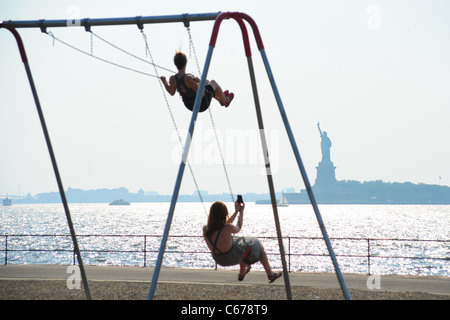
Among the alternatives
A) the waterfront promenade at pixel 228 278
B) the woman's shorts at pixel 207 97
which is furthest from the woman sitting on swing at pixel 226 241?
the waterfront promenade at pixel 228 278

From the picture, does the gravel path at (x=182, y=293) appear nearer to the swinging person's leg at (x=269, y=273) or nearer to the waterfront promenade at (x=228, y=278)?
the waterfront promenade at (x=228, y=278)

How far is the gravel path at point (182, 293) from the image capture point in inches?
463

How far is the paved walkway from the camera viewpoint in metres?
13.5

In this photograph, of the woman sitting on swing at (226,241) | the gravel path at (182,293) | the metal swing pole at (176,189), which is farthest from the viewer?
the gravel path at (182,293)

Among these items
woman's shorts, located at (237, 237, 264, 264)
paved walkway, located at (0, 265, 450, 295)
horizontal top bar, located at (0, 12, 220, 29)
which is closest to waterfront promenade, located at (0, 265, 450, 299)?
paved walkway, located at (0, 265, 450, 295)

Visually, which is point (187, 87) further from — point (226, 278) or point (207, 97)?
point (226, 278)

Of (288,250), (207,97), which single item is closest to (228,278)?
(207,97)

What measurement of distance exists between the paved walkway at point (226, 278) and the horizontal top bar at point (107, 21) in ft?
24.3

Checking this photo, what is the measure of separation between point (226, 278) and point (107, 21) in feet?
27.3

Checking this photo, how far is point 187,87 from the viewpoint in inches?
324

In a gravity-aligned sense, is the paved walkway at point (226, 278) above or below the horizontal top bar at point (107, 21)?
below

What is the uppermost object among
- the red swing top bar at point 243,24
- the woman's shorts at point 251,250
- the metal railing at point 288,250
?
the red swing top bar at point 243,24

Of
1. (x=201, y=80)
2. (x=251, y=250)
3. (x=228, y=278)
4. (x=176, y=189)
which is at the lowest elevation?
(x=228, y=278)
